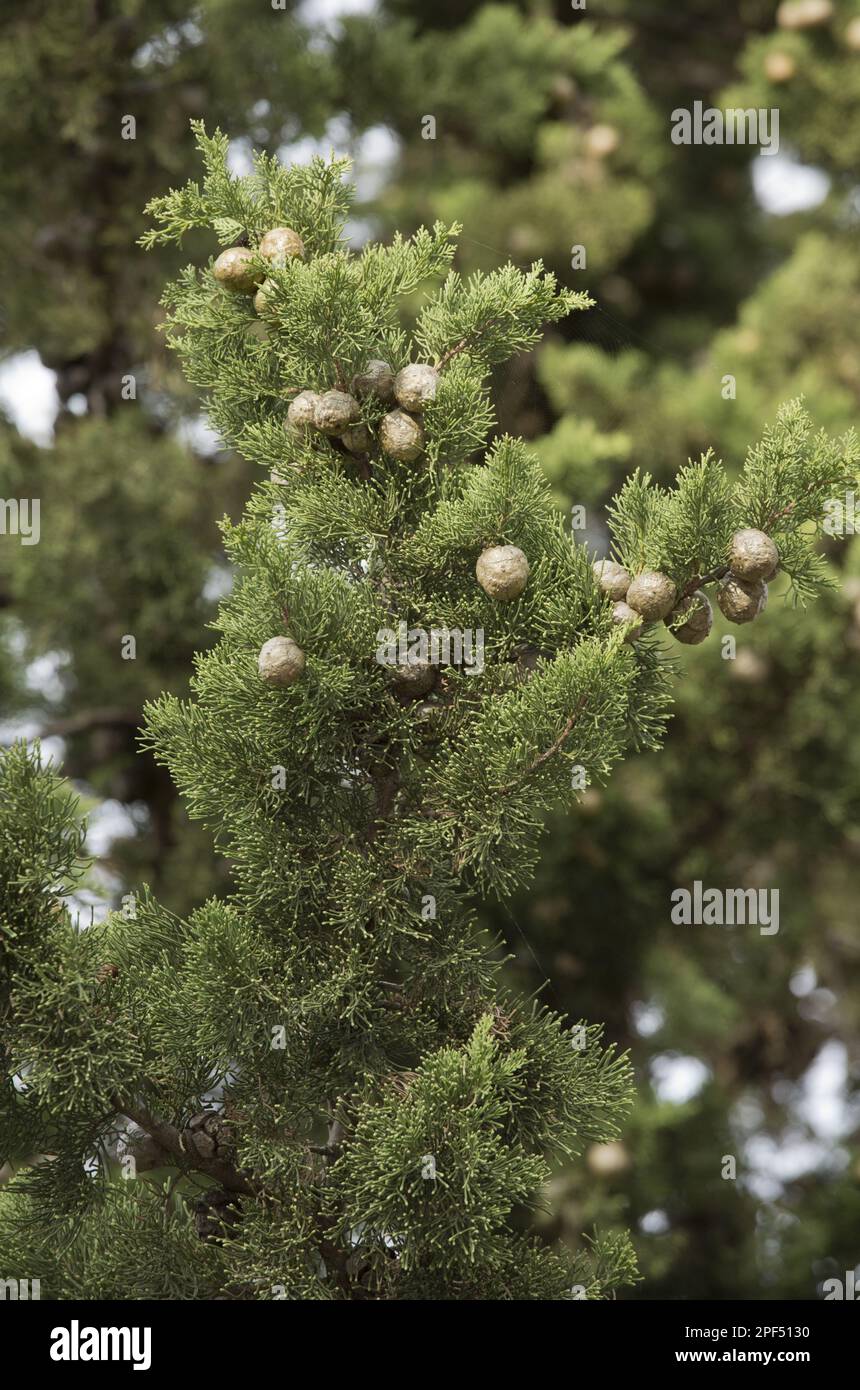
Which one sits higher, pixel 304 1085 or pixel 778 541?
pixel 778 541

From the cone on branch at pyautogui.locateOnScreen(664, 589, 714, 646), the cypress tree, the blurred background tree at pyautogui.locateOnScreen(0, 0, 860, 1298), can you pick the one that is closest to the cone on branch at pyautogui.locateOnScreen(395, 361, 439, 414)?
the cypress tree

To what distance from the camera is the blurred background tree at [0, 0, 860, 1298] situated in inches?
99.3

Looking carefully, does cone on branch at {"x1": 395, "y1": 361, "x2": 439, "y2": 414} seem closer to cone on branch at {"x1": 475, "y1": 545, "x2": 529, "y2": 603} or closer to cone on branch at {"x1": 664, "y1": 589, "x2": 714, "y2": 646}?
cone on branch at {"x1": 475, "y1": 545, "x2": 529, "y2": 603}

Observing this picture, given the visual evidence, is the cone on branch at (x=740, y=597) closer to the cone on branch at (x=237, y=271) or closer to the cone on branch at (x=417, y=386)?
the cone on branch at (x=417, y=386)

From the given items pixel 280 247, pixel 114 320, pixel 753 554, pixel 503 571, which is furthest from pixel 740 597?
pixel 114 320

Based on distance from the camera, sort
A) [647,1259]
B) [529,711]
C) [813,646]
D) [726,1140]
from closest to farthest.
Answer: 1. [529,711]
2. [647,1259]
3. [813,646]
4. [726,1140]

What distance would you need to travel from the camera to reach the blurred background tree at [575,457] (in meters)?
2.52

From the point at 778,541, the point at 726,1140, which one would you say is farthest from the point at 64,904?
the point at 726,1140

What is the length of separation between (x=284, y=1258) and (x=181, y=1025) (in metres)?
0.17

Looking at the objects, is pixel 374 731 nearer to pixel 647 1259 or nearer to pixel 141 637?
pixel 141 637

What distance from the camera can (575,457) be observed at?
2.22m

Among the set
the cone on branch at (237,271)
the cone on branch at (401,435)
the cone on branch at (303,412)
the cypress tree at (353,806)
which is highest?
the cone on branch at (237,271)

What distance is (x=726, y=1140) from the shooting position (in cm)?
331

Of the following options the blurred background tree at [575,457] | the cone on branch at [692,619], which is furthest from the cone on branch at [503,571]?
the blurred background tree at [575,457]
